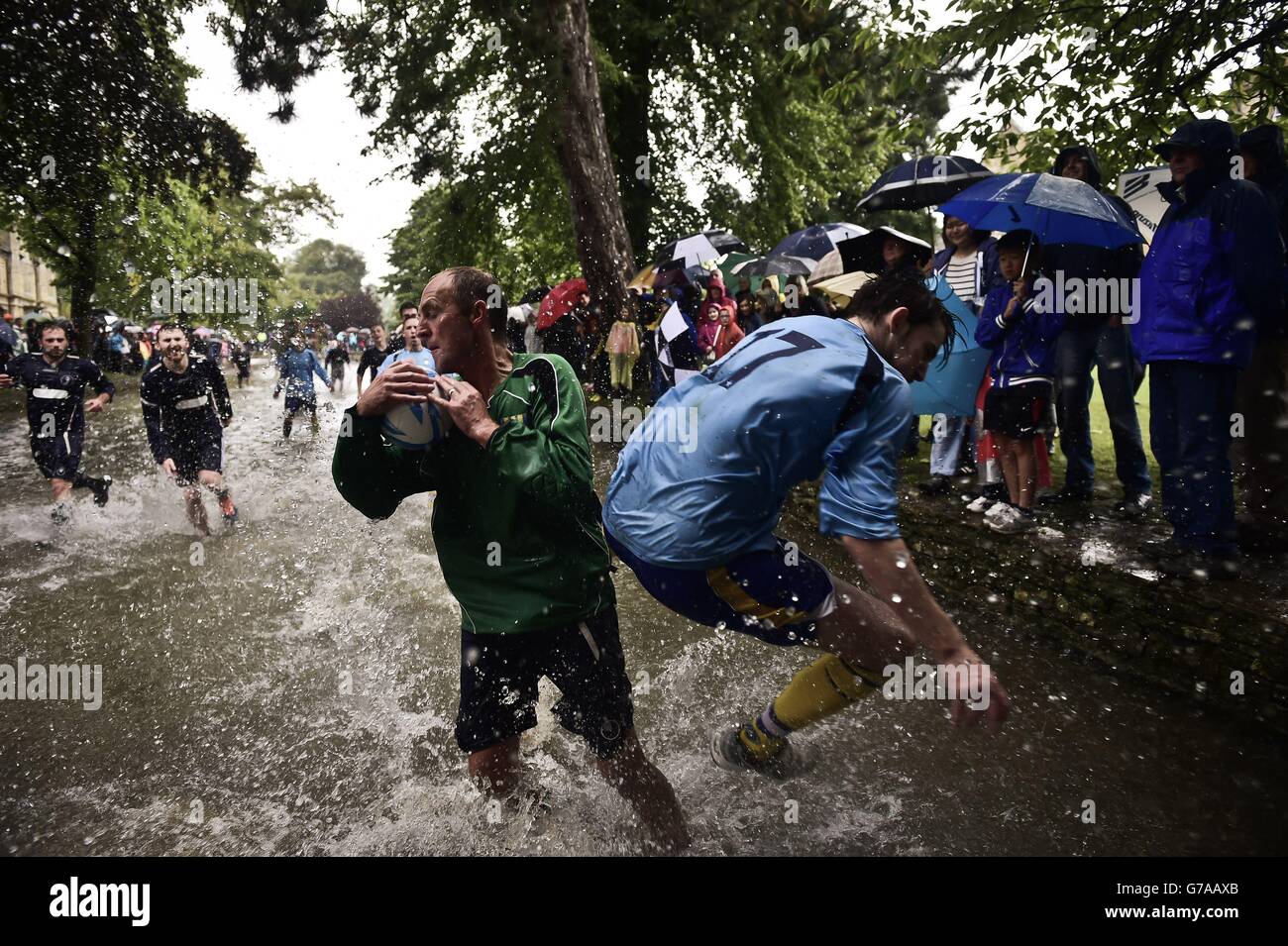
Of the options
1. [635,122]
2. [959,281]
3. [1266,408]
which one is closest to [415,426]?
[1266,408]

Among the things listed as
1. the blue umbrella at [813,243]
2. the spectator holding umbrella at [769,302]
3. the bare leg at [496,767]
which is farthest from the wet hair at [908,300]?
the spectator holding umbrella at [769,302]

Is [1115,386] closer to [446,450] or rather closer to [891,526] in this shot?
[891,526]

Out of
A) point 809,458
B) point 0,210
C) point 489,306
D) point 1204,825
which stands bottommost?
point 1204,825

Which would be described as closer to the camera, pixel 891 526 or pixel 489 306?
pixel 891 526

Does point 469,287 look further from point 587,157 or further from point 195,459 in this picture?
point 587,157

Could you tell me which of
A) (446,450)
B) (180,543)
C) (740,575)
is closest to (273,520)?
(180,543)

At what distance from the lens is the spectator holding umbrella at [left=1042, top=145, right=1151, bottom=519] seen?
553cm

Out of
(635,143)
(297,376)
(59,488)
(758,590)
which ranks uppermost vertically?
(635,143)

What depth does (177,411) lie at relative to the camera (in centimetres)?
731

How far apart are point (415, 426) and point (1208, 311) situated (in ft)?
14.3

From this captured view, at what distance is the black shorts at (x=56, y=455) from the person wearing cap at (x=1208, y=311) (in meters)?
9.44

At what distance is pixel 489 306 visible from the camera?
2.53 meters

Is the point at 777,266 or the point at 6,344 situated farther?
the point at 6,344

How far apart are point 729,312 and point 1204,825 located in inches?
356
